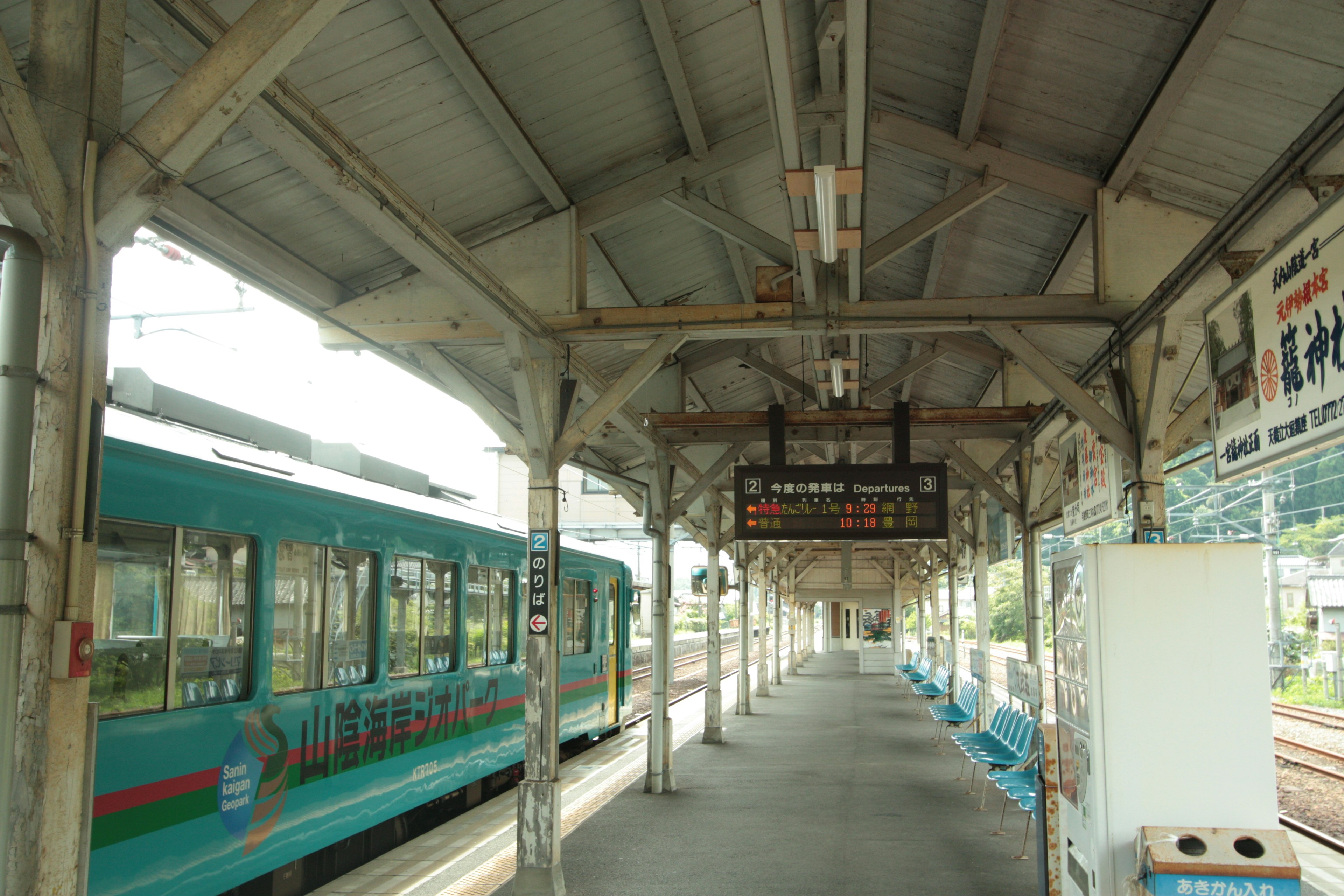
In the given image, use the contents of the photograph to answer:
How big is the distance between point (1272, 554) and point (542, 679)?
1522cm

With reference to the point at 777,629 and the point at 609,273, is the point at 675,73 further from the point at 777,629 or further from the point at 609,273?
the point at 777,629

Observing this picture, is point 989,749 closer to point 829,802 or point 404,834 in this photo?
point 829,802

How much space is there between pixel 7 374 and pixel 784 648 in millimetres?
50509

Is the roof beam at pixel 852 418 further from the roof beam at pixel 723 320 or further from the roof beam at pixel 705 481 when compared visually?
the roof beam at pixel 723 320

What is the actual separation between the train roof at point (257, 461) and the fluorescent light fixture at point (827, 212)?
286 centimetres

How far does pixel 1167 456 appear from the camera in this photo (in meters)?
6.23

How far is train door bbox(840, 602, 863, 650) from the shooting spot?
146ft

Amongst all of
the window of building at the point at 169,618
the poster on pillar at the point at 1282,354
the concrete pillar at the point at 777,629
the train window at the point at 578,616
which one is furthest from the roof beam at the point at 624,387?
the concrete pillar at the point at 777,629

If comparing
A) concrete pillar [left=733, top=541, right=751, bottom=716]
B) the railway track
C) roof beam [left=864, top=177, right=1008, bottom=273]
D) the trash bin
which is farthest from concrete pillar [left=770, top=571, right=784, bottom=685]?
the trash bin

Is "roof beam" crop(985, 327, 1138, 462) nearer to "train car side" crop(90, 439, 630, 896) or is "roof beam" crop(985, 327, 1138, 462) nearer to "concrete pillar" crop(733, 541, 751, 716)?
"train car side" crop(90, 439, 630, 896)

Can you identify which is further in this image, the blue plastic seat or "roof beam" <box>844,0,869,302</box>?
the blue plastic seat

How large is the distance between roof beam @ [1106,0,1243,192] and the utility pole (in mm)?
13872

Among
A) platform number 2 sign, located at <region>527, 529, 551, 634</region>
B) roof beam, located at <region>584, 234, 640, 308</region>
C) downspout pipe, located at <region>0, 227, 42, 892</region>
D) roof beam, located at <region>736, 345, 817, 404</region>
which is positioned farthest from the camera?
roof beam, located at <region>736, 345, 817, 404</region>

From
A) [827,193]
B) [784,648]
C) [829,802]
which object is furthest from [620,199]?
[784,648]
